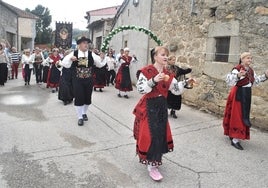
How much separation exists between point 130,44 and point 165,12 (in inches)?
141

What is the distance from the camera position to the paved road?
3.72 m

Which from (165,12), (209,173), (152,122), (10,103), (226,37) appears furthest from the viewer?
(165,12)

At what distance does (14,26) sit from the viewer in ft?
86.2

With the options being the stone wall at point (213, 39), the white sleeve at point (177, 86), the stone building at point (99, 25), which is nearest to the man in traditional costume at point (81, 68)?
the white sleeve at point (177, 86)

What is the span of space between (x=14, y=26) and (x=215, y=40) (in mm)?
22420

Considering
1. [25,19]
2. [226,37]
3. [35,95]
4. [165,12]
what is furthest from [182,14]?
[25,19]

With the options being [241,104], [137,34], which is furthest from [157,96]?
[137,34]

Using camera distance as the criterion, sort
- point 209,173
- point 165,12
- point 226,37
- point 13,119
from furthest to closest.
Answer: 1. point 165,12
2. point 226,37
3. point 13,119
4. point 209,173

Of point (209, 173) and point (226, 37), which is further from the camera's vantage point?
point (226, 37)

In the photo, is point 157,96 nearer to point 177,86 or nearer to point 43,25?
point 177,86

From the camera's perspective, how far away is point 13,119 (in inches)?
252

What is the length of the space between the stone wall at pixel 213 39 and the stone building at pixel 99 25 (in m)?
10.1

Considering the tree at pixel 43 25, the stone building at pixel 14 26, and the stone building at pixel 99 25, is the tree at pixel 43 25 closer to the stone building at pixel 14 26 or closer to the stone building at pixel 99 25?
the stone building at pixel 14 26

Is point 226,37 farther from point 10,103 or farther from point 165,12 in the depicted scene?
point 10,103
